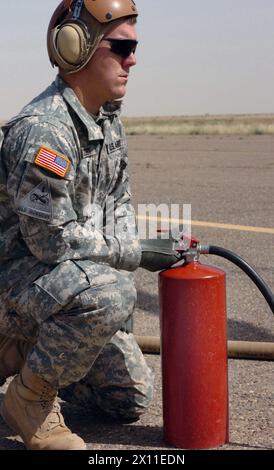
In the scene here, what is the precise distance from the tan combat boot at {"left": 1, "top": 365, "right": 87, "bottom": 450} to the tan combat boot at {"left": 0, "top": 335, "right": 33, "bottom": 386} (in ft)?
0.85

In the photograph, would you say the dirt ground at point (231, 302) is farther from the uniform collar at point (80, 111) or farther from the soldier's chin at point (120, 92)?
the soldier's chin at point (120, 92)

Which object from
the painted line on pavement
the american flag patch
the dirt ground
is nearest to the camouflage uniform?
the american flag patch

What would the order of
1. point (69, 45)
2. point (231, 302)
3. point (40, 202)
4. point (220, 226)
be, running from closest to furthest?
1. point (40, 202)
2. point (69, 45)
3. point (231, 302)
4. point (220, 226)

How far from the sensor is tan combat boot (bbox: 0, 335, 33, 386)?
12.7ft

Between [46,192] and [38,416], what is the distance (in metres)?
0.88

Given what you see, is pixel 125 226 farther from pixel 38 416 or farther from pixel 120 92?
pixel 38 416

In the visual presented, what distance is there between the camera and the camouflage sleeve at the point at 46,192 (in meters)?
3.33

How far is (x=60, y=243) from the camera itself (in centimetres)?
338

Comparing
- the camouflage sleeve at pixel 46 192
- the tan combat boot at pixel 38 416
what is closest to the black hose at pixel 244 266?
the camouflage sleeve at pixel 46 192

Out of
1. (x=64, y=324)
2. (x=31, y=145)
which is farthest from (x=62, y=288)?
(x=31, y=145)

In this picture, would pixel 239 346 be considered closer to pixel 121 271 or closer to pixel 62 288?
pixel 121 271

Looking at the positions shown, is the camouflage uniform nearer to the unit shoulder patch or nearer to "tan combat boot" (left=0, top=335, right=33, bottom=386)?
the unit shoulder patch

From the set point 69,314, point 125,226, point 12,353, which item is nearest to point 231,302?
point 125,226
